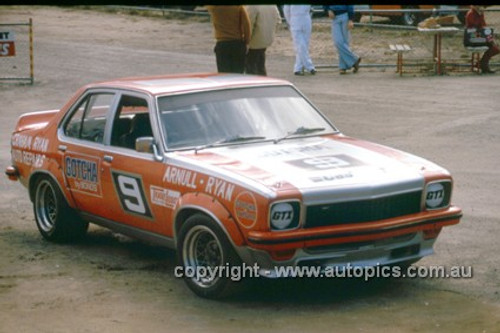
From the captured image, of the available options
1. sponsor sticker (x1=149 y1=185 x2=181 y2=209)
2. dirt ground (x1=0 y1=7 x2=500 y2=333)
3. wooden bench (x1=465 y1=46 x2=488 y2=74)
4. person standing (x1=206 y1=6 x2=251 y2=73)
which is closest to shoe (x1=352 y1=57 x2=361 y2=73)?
wooden bench (x1=465 y1=46 x2=488 y2=74)

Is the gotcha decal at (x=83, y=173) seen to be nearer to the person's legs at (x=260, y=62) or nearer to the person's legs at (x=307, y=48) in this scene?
the person's legs at (x=260, y=62)

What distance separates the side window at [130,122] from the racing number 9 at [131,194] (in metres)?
0.28

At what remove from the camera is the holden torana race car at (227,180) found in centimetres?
752

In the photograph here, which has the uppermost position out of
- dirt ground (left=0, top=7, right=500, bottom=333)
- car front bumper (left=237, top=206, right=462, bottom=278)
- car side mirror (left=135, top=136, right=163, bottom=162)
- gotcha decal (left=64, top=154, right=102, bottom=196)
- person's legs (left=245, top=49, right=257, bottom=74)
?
person's legs (left=245, top=49, right=257, bottom=74)

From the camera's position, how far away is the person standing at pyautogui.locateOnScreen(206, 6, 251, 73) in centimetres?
1445

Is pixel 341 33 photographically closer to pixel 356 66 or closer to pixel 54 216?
pixel 356 66

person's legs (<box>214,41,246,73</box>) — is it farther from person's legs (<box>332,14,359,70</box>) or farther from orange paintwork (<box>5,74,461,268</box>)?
person's legs (<box>332,14,359,70</box>)

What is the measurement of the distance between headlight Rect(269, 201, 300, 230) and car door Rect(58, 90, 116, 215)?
2049mm

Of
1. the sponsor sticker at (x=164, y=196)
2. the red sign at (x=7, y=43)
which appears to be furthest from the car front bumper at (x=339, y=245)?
the red sign at (x=7, y=43)

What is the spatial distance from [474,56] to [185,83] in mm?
14008

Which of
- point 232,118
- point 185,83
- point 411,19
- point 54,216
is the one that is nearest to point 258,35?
point 54,216

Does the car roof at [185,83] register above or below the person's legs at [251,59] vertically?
above

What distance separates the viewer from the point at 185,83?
9.12 m

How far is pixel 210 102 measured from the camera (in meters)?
8.83
